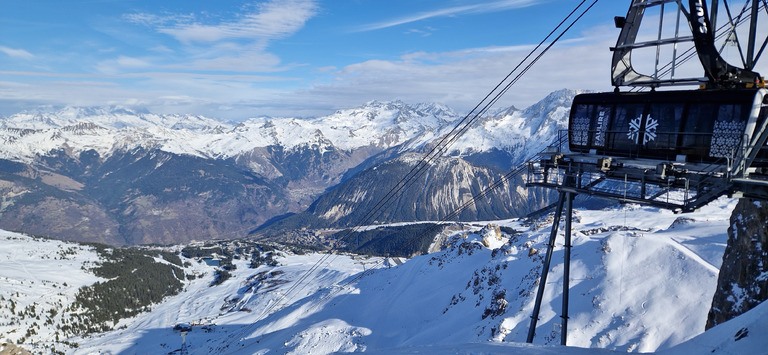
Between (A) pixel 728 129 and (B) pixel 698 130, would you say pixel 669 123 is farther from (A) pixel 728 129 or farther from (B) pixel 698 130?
(A) pixel 728 129

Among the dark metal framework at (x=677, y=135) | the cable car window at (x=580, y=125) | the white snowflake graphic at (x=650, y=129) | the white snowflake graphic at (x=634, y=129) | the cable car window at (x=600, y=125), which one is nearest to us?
the dark metal framework at (x=677, y=135)

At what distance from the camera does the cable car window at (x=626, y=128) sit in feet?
59.2

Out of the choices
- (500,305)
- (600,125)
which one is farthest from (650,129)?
(500,305)

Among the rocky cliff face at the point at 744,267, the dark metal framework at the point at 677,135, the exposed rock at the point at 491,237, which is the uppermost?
the dark metal framework at the point at 677,135

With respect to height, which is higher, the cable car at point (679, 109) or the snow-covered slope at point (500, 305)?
the cable car at point (679, 109)

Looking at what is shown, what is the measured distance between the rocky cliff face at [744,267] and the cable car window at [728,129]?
9.11 meters

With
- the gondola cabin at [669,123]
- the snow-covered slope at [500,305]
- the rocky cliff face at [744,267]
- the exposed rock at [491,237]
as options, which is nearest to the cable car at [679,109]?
the gondola cabin at [669,123]

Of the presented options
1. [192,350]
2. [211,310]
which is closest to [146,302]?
[211,310]

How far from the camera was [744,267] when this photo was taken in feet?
72.6

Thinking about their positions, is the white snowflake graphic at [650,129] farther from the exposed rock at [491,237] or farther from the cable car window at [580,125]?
the exposed rock at [491,237]

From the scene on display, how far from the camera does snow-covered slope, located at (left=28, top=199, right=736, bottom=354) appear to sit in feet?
119

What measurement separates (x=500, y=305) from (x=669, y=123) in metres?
36.0

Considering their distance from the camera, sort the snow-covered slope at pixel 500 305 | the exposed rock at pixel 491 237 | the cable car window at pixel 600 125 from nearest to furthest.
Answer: the cable car window at pixel 600 125
the snow-covered slope at pixel 500 305
the exposed rock at pixel 491 237

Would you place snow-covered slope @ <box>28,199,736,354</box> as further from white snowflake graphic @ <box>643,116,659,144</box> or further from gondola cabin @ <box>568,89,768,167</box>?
white snowflake graphic @ <box>643,116,659,144</box>
